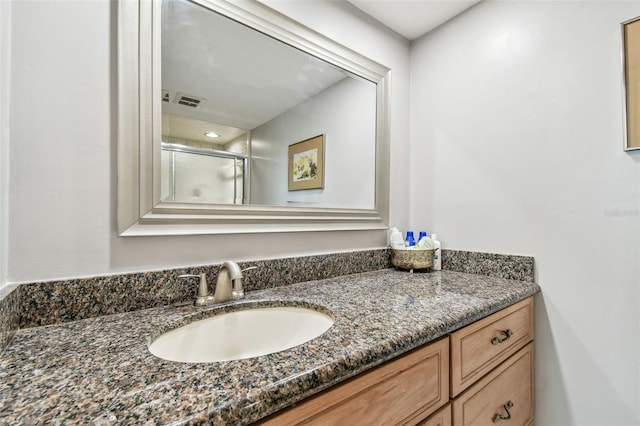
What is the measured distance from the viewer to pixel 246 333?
856mm

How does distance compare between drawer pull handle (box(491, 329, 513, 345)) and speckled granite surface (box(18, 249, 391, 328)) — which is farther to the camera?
drawer pull handle (box(491, 329, 513, 345))

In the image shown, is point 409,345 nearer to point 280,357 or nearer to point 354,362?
point 354,362

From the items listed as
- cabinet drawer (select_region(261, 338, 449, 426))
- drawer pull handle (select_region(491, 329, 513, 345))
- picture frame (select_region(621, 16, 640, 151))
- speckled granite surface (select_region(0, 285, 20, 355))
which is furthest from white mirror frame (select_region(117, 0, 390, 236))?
picture frame (select_region(621, 16, 640, 151))

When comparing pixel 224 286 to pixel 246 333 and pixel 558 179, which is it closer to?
pixel 246 333

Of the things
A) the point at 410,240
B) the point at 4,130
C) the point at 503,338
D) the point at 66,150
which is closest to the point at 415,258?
the point at 410,240

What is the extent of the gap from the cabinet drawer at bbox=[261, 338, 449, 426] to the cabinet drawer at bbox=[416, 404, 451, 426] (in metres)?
0.01

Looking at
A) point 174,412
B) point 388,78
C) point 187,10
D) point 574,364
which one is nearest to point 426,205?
point 388,78

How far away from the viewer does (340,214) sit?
1293 mm

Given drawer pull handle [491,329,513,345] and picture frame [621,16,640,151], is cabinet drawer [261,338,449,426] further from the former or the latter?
picture frame [621,16,640,151]

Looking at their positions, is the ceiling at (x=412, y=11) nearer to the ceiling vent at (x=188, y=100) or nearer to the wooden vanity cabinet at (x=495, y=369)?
the ceiling vent at (x=188, y=100)

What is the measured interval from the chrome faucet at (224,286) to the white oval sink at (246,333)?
60 mm

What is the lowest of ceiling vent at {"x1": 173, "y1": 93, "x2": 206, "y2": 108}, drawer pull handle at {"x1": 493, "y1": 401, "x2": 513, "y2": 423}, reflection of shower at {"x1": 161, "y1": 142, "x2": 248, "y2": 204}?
drawer pull handle at {"x1": 493, "y1": 401, "x2": 513, "y2": 423}

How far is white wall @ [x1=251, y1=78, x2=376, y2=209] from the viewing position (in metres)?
1.09

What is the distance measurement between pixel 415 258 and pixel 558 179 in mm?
611
